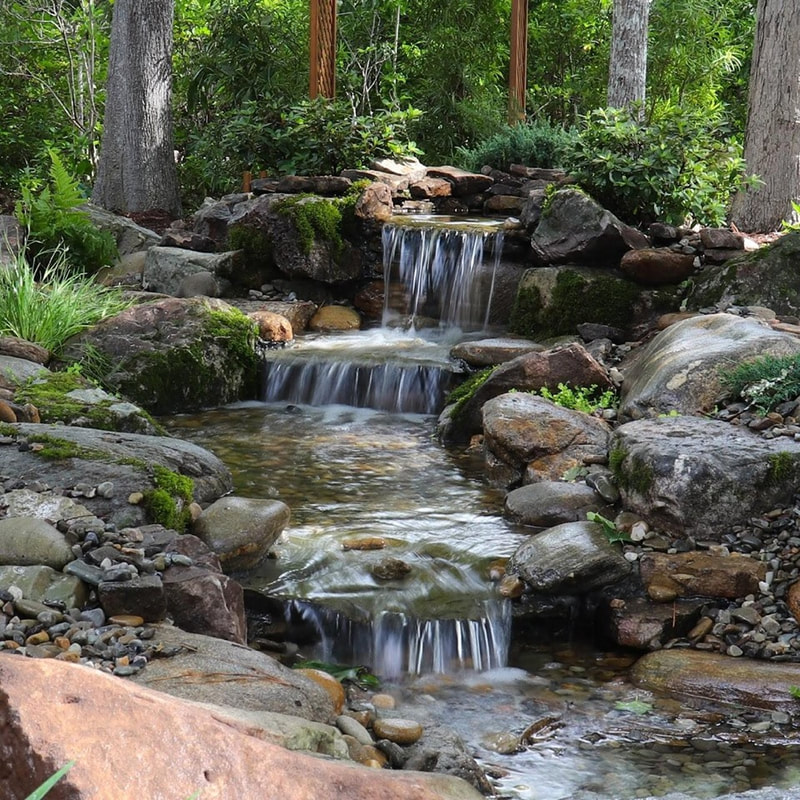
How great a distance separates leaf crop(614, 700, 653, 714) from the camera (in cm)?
428

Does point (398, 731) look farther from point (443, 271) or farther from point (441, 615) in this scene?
point (443, 271)

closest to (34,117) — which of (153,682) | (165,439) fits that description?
(165,439)

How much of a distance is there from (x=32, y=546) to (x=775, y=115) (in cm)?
825

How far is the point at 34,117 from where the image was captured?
16.6m

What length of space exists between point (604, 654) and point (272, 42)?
1220 cm

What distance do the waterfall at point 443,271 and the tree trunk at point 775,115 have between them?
2.56m

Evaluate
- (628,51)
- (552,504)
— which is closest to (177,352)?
(552,504)

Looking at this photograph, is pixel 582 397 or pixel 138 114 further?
pixel 138 114

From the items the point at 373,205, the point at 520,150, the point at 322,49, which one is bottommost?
the point at 373,205

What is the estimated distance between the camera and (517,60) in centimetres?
1414

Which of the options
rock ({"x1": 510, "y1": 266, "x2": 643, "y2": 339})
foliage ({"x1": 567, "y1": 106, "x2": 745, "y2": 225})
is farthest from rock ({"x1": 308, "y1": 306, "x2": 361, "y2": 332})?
foliage ({"x1": 567, "y1": 106, "x2": 745, "y2": 225})

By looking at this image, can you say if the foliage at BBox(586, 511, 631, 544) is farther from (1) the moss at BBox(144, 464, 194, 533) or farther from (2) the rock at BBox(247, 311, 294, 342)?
(2) the rock at BBox(247, 311, 294, 342)

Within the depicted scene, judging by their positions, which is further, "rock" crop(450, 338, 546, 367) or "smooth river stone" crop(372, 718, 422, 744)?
"rock" crop(450, 338, 546, 367)

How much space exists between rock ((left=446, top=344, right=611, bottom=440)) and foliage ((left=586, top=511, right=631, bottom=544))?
1.99 m
